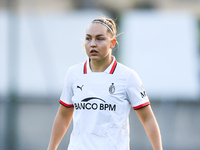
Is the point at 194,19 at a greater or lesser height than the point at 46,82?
greater

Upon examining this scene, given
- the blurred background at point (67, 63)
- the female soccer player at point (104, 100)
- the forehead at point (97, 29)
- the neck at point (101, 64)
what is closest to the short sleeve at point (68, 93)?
the female soccer player at point (104, 100)

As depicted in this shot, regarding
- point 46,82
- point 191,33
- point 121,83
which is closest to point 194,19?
point 191,33

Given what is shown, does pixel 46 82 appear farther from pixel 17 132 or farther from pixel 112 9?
pixel 112 9

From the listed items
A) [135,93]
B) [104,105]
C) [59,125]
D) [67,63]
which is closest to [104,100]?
[104,105]

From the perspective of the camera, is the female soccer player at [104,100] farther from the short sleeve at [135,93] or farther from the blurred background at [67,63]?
the blurred background at [67,63]

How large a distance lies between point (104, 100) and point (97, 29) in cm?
48

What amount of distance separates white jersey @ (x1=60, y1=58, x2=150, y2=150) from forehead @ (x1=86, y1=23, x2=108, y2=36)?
0.24 metres

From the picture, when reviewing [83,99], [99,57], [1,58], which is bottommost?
[83,99]

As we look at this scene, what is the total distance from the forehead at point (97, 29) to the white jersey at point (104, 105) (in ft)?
0.80

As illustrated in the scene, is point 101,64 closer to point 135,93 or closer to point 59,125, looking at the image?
point 135,93

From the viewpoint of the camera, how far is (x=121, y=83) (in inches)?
93.5

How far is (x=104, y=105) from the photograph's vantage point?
7.63ft

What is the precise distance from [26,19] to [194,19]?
3768 mm

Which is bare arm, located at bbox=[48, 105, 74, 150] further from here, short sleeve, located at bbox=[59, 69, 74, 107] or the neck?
the neck
